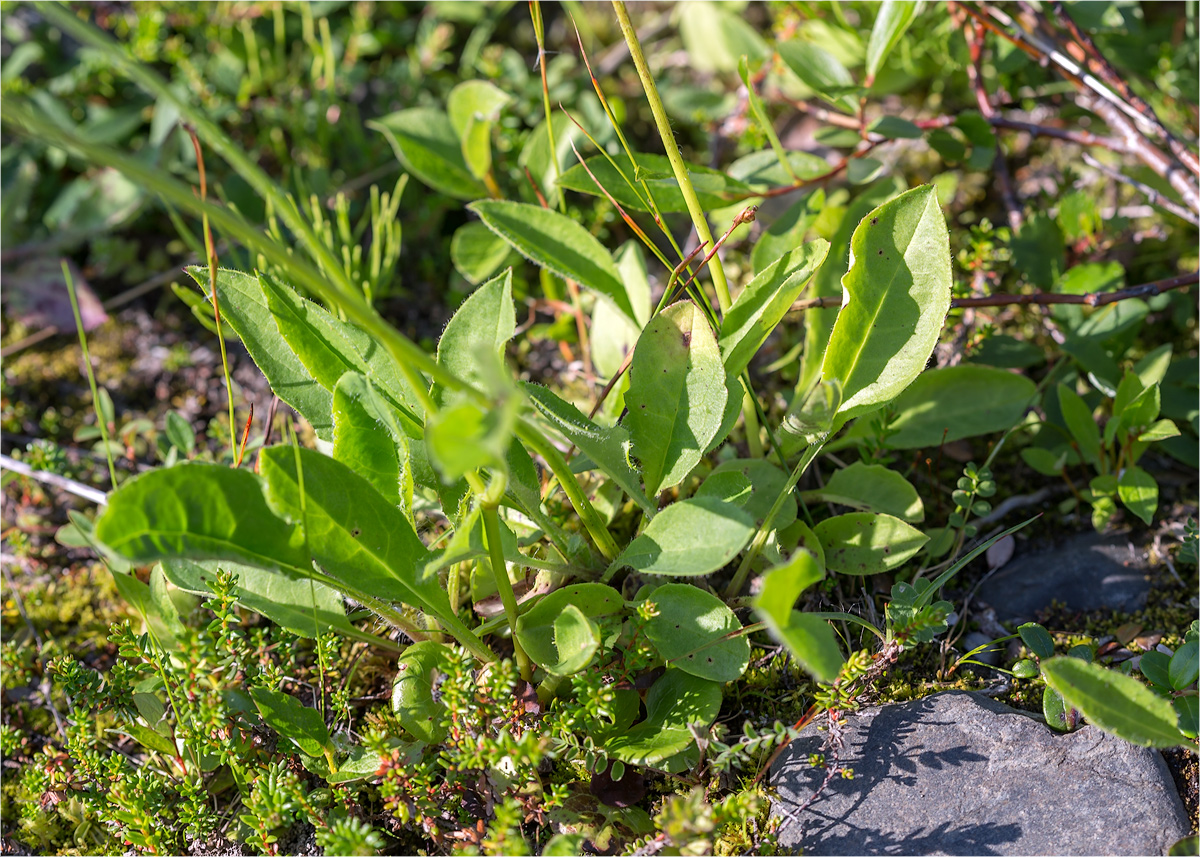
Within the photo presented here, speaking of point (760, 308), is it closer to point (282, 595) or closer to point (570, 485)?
point (570, 485)

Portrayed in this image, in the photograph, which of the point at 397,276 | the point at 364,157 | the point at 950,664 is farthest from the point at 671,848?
the point at 364,157

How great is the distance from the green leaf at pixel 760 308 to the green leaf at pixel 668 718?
0.54 metres

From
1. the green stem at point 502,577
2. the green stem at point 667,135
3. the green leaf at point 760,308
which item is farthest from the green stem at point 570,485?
the green stem at point 667,135

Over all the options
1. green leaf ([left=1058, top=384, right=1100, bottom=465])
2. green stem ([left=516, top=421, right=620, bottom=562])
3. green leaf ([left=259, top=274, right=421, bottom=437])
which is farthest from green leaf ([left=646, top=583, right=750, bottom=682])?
green leaf ([left=1058, top=384, right=1100, bottom=465])

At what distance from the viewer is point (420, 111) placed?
2.25m

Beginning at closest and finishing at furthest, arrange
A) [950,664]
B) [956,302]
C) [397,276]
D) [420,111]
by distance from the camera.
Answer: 1. [950,664]
2. [956,302]
3. [420,111]
4. [397,276]

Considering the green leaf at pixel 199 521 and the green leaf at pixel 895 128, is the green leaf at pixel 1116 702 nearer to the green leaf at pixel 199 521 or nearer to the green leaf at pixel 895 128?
the green leaf at pixel 199 521

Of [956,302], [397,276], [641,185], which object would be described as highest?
[641,185]

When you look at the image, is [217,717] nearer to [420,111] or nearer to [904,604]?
[904,604]

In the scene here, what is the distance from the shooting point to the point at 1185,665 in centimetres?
141

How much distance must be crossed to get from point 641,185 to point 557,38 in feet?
4.44

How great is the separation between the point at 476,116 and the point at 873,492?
1211mm

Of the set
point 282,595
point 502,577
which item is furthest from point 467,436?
point 282,595

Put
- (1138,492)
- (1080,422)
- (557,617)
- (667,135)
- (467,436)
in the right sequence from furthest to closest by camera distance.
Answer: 1. (1080,422)
2. (1138,492)
3. (667,135)
4. (557,617)
5. (467,436)
